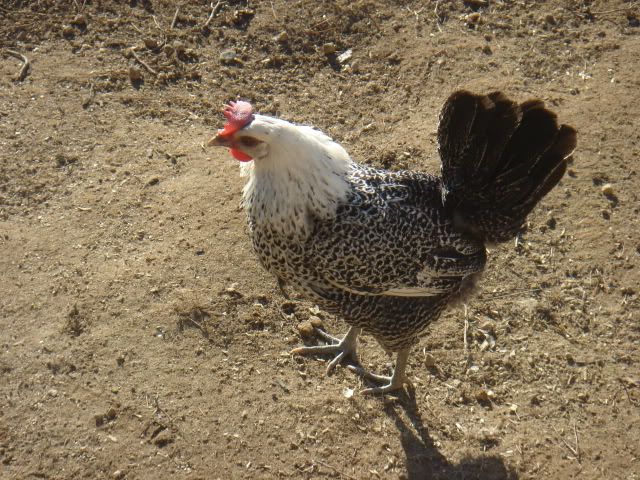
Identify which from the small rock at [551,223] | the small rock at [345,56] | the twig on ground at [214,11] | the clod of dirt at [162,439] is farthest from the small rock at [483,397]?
the twig on ground at [214,11]

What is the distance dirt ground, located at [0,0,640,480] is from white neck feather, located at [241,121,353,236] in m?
1.32

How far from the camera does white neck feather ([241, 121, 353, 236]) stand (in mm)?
3666

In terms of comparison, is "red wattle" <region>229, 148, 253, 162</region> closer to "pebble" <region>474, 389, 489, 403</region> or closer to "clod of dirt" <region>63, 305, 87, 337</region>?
"clod of dirt" <region>63, 305, 87, 337</region>

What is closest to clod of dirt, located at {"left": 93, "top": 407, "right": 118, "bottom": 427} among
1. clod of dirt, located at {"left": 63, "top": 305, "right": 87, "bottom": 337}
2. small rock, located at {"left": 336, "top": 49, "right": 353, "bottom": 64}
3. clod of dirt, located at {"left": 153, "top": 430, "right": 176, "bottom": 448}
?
clod of dirt, located at {"left": 153, "top": 430, "right": 176, "bottom": 448}

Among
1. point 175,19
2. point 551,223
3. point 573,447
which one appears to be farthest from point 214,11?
point 573,447

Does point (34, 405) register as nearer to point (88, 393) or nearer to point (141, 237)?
point (88, 393)

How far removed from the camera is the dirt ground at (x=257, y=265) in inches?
168

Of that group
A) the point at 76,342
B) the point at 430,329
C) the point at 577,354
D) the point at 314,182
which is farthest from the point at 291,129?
the point at 577,354

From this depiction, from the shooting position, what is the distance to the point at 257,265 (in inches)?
201

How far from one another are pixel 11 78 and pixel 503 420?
18.2ft

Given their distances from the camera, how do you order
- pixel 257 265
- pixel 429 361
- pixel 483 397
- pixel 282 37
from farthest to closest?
pixel 282 37 → pixel 257 265 → pixel 429 361 → pixel 483 397

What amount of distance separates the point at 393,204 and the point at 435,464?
1761 mm

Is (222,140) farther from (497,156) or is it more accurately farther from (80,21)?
(80,21)

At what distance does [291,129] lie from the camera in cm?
365
